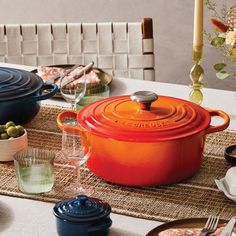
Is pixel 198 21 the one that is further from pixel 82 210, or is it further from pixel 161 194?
pixel 82 210

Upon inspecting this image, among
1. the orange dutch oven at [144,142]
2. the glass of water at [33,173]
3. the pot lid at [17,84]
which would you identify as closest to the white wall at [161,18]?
the pot lid at [17,84]

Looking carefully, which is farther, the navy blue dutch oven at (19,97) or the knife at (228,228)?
the navy blue dutch oven at (19,97)

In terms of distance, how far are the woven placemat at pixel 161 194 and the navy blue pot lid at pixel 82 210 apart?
0.11m

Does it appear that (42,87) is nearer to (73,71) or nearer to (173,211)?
(73,71)

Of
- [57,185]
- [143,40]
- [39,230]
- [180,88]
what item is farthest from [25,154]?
[143,40]

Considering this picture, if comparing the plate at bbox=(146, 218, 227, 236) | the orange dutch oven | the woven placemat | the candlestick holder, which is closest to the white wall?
the candlestick holder

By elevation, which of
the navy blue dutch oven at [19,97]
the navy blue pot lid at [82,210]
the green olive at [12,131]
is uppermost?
the navy blue dutch oven at [19,97]

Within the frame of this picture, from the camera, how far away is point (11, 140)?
1.58 metres

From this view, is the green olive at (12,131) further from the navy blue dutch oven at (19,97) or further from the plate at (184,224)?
the plate at (184,224)

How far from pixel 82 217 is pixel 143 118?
33 centimetres

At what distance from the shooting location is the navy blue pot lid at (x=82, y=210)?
48.7 inches

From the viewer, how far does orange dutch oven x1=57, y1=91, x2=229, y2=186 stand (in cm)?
142

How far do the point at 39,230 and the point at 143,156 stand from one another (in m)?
0.27

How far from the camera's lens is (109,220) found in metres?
1.27
